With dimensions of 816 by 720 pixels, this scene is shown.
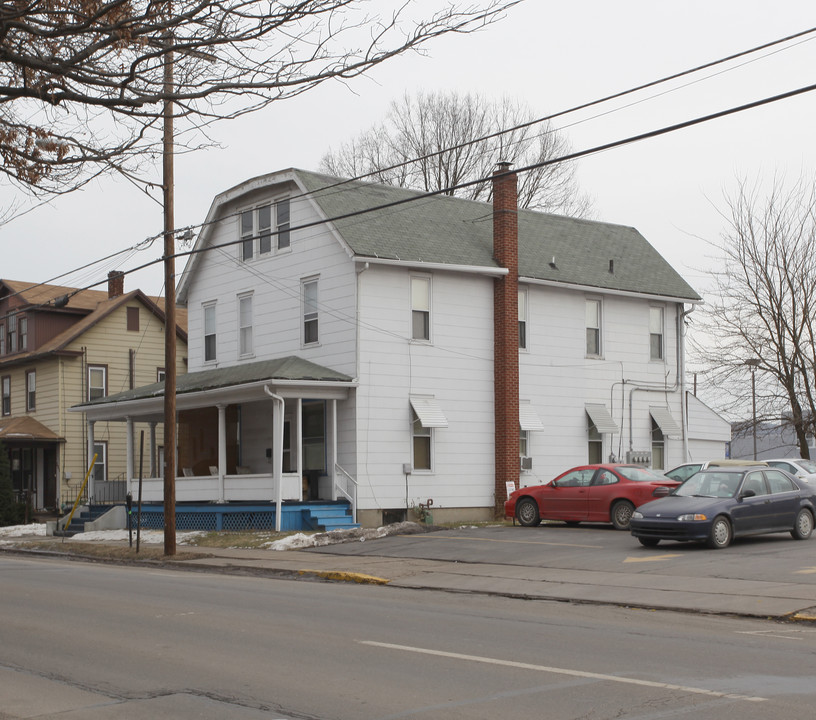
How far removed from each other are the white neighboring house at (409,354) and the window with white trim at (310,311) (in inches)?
2.0

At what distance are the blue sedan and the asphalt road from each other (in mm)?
5658

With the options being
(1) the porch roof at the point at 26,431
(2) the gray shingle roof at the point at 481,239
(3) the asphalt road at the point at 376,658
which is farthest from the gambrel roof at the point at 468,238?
(3) the asphalt road at the point at 376,658

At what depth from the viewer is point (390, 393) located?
90.4 ft

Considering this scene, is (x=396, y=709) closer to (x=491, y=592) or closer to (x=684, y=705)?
(x=684, y=705)

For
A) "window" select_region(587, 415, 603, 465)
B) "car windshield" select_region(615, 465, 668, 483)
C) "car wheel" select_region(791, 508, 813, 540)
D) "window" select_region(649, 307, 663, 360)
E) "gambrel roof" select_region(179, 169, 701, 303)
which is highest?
"gambrel roof" select_region(179, 169, 701, 303)

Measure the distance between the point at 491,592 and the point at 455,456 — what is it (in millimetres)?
13334

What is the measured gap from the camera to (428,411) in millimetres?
27766

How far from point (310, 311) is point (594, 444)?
32.0 ft

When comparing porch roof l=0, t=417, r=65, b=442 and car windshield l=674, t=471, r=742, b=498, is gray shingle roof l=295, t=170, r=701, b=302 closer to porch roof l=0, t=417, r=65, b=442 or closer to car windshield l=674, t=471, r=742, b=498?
car windshield l=674, t=471, r=742, b=498

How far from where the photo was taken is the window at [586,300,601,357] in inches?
1266

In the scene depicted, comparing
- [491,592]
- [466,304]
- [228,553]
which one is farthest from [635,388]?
[491,592]

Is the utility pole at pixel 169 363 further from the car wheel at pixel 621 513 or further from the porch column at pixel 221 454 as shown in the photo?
the car wheel at pixel 621 513

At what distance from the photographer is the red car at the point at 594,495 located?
929 inches

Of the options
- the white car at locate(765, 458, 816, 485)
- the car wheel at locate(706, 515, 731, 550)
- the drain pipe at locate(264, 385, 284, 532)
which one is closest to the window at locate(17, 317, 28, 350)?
the drain pipe at locate(264, 385, 284, 532)
